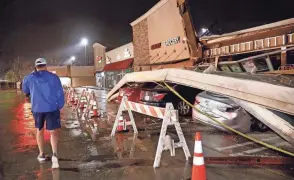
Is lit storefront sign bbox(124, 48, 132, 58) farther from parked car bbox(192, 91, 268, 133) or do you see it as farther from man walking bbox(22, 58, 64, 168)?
man walking bbox(22, 58, 64, 168)

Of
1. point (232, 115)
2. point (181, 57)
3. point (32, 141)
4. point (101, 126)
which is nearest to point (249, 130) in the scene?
point (232, 115)

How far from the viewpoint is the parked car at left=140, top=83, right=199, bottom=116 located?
10.1 m

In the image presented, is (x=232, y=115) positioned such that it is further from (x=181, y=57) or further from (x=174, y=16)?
(x=174, y=16)

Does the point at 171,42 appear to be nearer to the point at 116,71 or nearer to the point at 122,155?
the point at 122,155

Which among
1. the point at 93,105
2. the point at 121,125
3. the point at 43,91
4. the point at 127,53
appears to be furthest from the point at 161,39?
the point at 43,91

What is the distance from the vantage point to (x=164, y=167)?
554cm

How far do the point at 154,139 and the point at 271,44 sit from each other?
16.6 feet

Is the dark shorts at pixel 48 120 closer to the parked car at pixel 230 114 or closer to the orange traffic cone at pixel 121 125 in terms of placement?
the orange traffic cone at pixel 121 125

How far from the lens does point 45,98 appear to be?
19.0ft

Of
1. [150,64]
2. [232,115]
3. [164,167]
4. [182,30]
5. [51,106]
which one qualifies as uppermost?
[182,30]

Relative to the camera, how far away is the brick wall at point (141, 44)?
914 inches

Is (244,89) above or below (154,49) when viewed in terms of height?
below

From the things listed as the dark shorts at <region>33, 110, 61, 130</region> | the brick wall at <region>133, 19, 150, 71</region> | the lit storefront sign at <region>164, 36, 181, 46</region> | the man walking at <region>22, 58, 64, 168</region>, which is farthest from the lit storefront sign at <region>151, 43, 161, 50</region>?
the dark shorts at <region>33, 110, 61, 130</region>

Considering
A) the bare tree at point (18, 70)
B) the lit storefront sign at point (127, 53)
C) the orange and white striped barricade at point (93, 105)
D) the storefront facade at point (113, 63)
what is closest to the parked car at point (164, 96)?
the orange and white striped barricade at point (93, 105)
